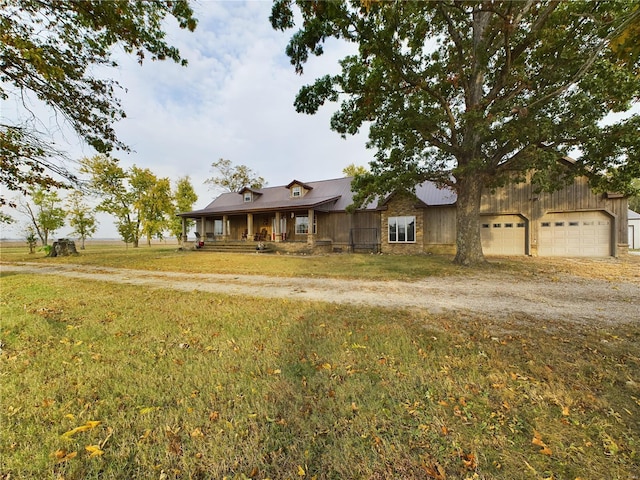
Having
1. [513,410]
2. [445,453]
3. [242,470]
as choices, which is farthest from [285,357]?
[513,410]

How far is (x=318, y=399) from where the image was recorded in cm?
246

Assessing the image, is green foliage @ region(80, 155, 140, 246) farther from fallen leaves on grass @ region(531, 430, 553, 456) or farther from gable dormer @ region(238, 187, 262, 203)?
fallen leaves on grass @ region(531, 430, 553, 456)

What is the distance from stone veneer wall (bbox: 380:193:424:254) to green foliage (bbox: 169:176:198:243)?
70.1ft

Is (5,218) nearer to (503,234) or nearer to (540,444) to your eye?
(540,444)

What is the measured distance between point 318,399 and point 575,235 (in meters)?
20.2

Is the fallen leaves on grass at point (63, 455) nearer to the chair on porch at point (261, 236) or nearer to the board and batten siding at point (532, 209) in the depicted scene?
the board and batten siding at point (532, 209)

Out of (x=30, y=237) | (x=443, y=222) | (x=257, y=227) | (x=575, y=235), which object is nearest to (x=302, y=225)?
(x=257, y=227)

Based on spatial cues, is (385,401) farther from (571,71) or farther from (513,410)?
(571,71)

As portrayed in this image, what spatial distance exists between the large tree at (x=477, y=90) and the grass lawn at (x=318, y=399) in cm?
783

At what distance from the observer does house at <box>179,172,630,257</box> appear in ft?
49.6

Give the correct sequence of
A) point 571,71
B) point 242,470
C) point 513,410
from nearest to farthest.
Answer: point 242,470 < point 513,410 < point 571,71

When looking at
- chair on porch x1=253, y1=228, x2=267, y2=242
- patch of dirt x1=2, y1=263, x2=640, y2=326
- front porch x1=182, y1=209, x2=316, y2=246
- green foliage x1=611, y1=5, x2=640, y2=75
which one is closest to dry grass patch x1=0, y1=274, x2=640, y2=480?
patch of dirt x1=2, y1=263, x2=640, y2=326

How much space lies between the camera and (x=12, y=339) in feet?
12.2

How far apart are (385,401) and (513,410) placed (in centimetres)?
109
